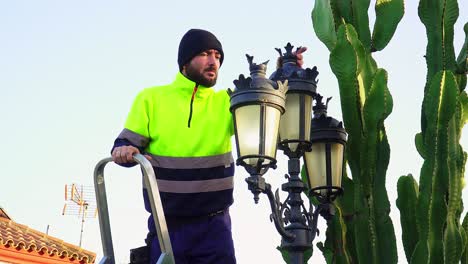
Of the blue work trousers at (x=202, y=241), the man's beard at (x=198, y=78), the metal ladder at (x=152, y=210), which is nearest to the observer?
the metal ladder at (x=152, y=210)

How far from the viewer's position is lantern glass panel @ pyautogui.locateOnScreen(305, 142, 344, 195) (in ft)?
12.5

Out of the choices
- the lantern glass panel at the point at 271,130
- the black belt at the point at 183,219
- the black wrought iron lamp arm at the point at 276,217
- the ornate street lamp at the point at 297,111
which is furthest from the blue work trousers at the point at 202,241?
the ornate street lamp at the point at 297,111

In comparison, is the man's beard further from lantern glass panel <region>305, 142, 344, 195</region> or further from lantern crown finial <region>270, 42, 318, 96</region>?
lantern glass panel <region>305, 142, 344, 195</region>

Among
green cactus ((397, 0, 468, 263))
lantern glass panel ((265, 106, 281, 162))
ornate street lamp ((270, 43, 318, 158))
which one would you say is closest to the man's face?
lantern glass panel ((265, 106, 281, 162))

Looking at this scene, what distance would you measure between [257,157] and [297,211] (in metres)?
0.54

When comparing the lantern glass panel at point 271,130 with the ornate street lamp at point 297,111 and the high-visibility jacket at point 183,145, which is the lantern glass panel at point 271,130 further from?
the high-visibility jacket at point 183,145

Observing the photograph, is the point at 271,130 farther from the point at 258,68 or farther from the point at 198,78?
the point at 198,78

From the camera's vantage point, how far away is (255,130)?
3158 mm

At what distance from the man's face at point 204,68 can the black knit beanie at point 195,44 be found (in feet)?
0.07

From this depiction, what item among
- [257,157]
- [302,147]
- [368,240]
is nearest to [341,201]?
[368,240]

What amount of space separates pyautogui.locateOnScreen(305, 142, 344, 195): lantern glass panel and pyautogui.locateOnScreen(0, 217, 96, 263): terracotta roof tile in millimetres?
4696

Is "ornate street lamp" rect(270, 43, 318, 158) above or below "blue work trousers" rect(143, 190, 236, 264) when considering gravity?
above

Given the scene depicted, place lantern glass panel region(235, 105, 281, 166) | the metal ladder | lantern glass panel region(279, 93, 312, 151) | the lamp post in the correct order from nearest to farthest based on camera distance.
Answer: the metal ladder → lantern glass panel region(235, 105, 281, 166) → the lamp post → lantern glass panel region(279, 93, 312, 151)

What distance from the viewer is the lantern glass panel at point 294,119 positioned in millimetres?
3525
